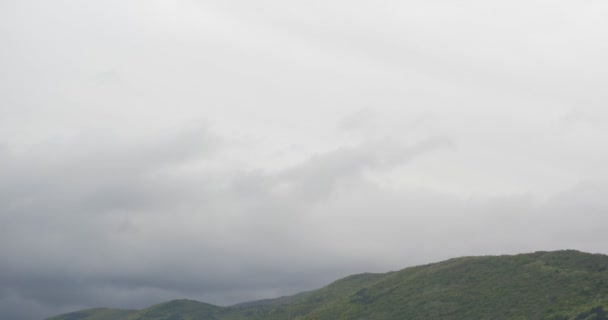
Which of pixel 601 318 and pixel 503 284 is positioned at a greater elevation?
pixel 503 284

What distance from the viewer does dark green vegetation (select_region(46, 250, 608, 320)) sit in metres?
89.4

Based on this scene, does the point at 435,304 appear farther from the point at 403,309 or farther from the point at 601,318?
the point at 601,318

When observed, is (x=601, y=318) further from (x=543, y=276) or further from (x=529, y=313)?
(x=543, y=276)

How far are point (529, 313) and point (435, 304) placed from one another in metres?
25.1

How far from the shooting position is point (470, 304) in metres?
106

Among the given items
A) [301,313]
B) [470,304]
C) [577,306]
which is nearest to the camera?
[577,306]

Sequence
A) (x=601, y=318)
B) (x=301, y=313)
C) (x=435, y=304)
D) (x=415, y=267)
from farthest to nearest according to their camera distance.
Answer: (x=301, y=313) → (x=415, y=267) → (x=435, y=304) → (x=601, y=318)

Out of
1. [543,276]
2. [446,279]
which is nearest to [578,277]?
[543,276]

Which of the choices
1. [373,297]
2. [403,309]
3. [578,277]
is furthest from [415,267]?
[578,277]

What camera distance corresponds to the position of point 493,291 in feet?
357

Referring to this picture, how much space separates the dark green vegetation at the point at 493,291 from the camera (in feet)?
293

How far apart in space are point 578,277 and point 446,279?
34.3 metres

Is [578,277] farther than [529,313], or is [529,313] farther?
[578,277]

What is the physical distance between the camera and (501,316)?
93.6m
